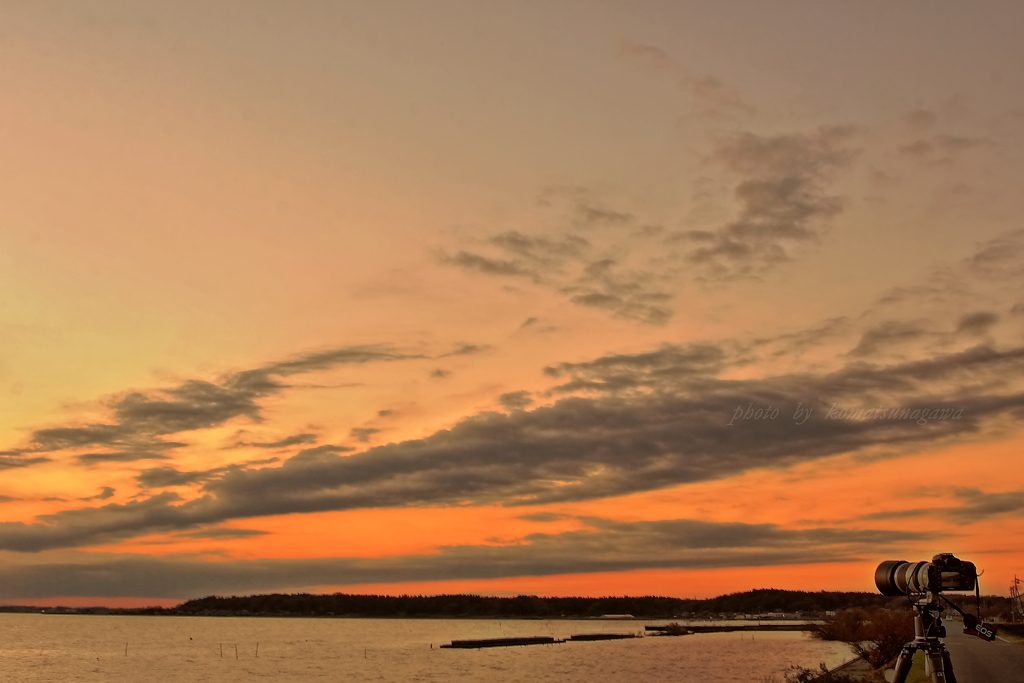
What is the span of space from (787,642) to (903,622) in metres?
86.9

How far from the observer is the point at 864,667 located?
61.1m

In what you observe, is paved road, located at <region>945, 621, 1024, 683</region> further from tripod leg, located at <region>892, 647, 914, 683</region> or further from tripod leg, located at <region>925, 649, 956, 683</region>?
tripod leg, located at <region>925, 649, 956, 683</region>

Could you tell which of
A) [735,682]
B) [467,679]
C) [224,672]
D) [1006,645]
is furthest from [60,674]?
[1006,645]

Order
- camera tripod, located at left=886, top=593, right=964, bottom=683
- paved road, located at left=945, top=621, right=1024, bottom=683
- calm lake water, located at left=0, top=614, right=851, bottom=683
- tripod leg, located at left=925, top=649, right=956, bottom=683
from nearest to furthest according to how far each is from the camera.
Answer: tripod leg, located at left=925, top=649, right=956, bottom=683, camera tripod, located at left=886, top=593, right=964, bottom=683, paved road, located at left=945, top=621, right=1024, bottom=683, calm lake water, located at left=0, top=614, right=851, bottom=683

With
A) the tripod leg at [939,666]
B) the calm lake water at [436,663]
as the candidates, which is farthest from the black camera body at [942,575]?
the calm lake water at [436,663]

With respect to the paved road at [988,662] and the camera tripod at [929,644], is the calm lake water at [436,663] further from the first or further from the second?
the camera tripod at [929,644]

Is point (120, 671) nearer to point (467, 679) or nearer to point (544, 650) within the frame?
point (467, 679)

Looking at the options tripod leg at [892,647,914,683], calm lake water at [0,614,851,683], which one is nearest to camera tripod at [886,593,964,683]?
tripod leg at [892,647,914,683]

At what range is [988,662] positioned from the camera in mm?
41781

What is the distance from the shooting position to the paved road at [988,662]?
112ft

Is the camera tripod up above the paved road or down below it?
above

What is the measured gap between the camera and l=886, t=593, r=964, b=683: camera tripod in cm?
1293

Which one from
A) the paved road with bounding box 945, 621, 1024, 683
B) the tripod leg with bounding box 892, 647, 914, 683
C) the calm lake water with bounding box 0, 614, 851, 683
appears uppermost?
the tripod leg with bounding box 892, 647, 914, 683

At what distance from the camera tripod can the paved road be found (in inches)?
723
